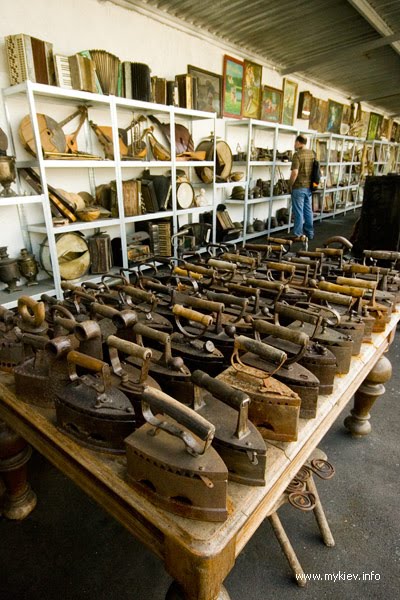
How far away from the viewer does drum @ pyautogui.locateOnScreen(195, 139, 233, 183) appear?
17.0 feet

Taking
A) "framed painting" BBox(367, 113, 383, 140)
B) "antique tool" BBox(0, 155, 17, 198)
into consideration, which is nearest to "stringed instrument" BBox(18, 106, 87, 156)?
"antique tool" BBox(0, 155, 17, 198)

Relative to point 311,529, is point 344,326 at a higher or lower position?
higher

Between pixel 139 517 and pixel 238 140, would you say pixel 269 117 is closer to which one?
pixel 238 140

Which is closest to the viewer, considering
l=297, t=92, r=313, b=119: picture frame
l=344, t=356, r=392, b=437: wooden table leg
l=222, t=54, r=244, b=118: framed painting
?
l=344, t=356, r=392, b=437: wooden table leg

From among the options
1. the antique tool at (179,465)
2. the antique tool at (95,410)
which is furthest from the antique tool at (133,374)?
the antique tool at (179,465)

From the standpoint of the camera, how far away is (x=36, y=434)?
1.13m

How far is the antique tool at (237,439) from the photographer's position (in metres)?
0.82

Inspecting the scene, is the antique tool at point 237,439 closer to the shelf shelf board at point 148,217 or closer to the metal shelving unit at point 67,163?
the metal shelving unit at point 67,163

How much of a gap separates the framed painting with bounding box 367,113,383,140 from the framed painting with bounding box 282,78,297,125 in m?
6.24

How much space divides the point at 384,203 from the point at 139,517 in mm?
4986

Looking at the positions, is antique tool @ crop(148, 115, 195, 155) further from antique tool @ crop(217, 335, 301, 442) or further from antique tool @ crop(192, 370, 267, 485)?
antique tool @ crop(192, 370, 267, 485)

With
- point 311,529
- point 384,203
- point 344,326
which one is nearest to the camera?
point 344,326

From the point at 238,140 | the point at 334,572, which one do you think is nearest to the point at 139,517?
the point at 334,572

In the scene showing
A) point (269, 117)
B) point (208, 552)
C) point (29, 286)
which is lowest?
point (29, 286)
